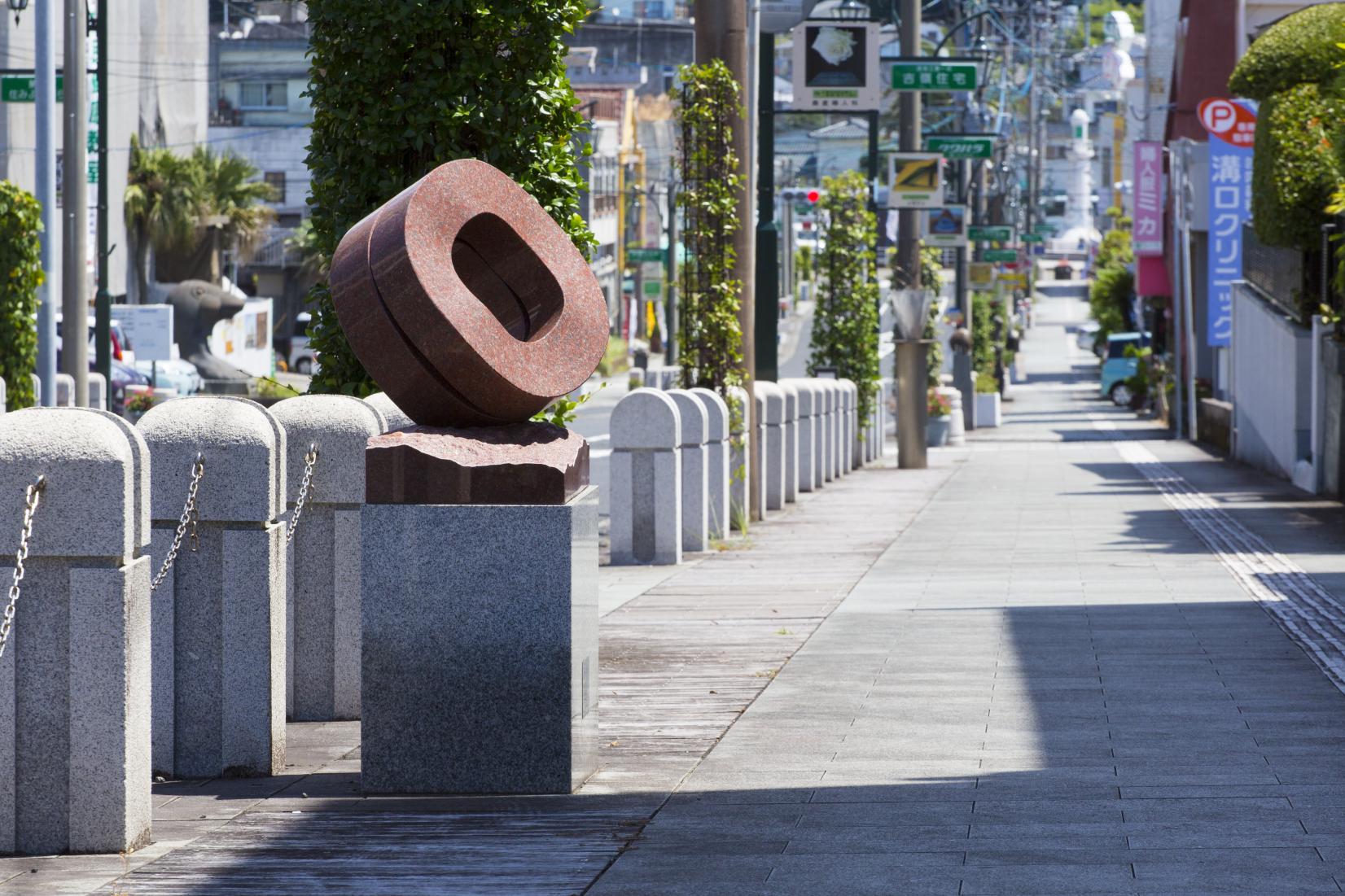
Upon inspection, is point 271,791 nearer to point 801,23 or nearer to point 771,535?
point 771,535

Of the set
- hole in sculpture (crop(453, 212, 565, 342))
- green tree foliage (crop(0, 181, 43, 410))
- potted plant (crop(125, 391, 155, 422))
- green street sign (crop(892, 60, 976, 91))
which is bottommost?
potted plant (crop(125, 391, 155, 422))

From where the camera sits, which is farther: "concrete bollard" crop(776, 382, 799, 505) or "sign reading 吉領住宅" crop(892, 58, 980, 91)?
"sign reading 吉領住宅" crop(892, 58, 980, 91)

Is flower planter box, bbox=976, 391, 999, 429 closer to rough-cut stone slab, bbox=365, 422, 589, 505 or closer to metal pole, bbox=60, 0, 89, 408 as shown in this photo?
metal pole, bbox=60, 0, 89, 408

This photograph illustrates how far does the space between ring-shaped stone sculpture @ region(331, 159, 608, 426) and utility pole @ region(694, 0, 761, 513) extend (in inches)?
451

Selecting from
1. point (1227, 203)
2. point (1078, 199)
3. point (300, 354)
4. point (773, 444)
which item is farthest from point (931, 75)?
point (1078, 199)

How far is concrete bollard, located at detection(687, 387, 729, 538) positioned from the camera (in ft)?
57.3

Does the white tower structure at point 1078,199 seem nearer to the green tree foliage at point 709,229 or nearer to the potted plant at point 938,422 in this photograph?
the potted plant at point 938,422

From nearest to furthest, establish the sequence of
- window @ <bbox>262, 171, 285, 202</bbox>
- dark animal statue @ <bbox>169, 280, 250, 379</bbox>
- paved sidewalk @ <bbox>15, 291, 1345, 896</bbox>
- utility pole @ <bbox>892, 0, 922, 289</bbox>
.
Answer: paved sidewalk @ <bbox>15, 291, 1345, 896</bbox>, utility pole @ <bbox>892, 0, 922, 289</bbox>, dark animal statue @ <bbox>169, 280, 250, 379</bbox>, window @ <bbox>262, 171, 285, 202</bbox>

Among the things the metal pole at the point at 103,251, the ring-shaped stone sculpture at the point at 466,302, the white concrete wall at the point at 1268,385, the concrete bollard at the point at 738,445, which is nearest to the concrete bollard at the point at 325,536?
the ring-shaped stone sculpture at the point at 466,302

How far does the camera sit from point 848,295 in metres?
33.2

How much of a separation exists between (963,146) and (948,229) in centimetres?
601

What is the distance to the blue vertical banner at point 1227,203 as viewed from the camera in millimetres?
34219

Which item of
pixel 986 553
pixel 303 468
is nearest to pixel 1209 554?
pixel 986 553

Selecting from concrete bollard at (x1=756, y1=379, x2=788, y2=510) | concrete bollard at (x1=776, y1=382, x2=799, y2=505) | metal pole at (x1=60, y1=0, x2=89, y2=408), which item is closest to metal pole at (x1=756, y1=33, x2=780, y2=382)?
concrete bollard at (x1=776, y1=382, x2=799, y2=505)
